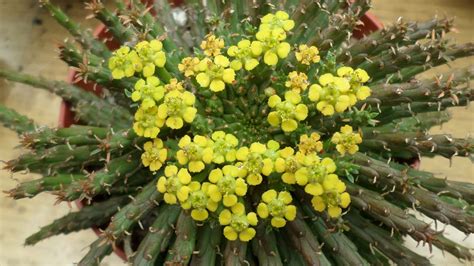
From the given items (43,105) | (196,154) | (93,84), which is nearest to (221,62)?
(196,154)

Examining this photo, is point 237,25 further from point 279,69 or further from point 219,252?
point 219,252

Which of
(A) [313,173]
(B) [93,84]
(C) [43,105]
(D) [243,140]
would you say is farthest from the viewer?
(C) [43,105]

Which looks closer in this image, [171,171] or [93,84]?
[171,171]

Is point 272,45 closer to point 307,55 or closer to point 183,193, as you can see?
point 307,55

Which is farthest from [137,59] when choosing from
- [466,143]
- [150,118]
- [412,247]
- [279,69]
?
[412,247]

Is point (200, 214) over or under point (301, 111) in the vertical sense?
under

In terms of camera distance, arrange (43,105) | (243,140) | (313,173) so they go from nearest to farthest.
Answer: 1. (313,173)
2. (243,140)
3. (43,105)

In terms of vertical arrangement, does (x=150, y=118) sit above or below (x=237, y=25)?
below

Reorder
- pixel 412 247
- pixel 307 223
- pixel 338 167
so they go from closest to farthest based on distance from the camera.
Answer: pixel 338 167 < pixel 307 223 < pixel 412 247
